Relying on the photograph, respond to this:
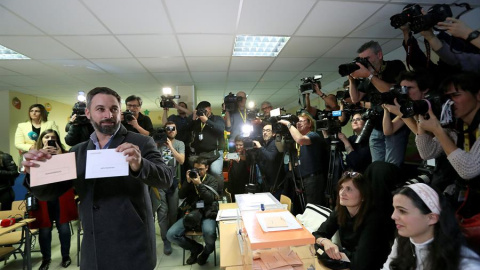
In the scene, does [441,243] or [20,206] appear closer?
[441,243]

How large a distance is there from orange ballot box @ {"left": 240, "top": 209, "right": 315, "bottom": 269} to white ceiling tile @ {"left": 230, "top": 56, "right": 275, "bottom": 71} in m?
3.20

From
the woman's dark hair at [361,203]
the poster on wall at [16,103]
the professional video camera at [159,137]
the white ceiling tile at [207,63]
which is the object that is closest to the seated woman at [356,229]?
the woman's dark hair at [361,203]

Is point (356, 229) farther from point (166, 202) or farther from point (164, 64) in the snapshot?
point (164, 64)

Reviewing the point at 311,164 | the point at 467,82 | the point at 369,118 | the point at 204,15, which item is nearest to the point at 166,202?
the point at 311,164

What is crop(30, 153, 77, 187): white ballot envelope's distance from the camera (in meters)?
0.98

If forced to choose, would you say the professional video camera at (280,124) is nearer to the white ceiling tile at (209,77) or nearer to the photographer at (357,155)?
the photographer at (357,155)

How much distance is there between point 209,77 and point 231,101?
73.1 inches

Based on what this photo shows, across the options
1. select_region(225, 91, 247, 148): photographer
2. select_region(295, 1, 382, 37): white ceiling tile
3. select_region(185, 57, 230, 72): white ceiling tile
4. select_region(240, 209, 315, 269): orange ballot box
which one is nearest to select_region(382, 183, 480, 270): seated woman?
select_region(240, 209, 315, 269): orange ballot box

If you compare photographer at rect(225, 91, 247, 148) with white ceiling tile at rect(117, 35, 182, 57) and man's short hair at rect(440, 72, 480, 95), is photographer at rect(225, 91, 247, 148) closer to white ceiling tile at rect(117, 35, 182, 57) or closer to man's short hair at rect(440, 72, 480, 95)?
white ceiling tile at rect(117, 35, 182, 57)

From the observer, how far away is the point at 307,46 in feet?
11.4

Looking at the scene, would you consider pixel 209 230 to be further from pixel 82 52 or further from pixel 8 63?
pixel 8 63

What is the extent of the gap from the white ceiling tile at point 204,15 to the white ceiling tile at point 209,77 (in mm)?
1861

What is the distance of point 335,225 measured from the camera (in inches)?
73.0

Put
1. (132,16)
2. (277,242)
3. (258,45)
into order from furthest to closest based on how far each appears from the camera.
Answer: (258,45)
(132,16)
(277,242)
